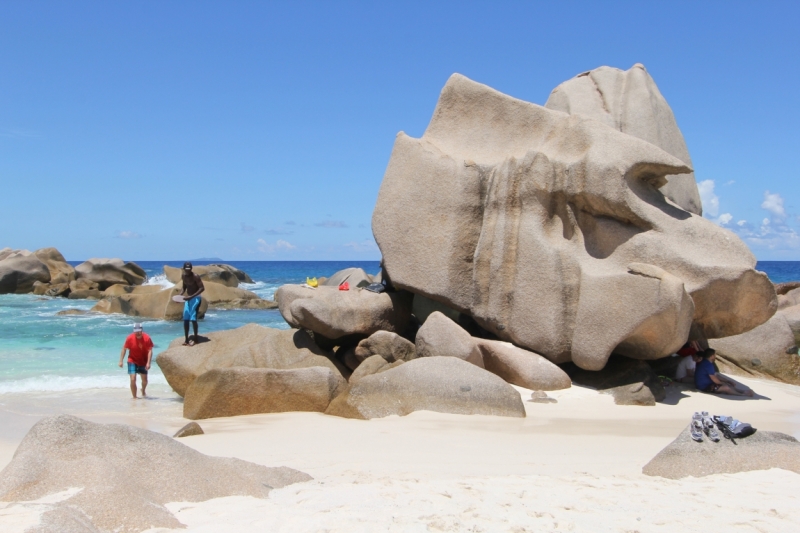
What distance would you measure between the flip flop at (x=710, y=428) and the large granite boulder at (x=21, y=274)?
33.3m

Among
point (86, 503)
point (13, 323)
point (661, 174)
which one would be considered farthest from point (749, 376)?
point (13, 323)

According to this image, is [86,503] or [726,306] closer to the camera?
[86,503]

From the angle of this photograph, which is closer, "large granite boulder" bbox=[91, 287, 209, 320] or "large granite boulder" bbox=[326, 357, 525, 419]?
"large granite boulder" bbox=[326, 357, 525, 419]

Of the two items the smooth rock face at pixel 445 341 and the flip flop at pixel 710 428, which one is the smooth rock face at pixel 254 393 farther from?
the flip flop at pixel 710 428

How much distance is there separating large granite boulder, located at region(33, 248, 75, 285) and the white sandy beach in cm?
2853

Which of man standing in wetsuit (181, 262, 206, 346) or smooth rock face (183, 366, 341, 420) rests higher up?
man standing in wetsuit (181, 262, 206, 346)

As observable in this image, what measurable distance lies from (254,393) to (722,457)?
477 centimetres

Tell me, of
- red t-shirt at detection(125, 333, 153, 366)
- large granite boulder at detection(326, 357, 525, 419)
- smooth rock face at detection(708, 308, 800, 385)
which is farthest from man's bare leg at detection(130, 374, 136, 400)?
smooth rock face at detection(708, 308, 800, 385)

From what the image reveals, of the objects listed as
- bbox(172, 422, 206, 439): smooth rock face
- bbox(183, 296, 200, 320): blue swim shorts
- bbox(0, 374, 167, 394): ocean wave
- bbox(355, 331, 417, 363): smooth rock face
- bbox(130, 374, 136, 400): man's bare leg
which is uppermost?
bbox(183, 296, 200, 320): blue swim shorts

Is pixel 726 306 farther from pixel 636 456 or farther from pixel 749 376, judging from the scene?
pixel 636 456

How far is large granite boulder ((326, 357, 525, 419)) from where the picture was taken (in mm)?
7332

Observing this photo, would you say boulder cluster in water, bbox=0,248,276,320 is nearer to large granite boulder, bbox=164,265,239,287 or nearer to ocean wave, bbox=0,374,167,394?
large granite boulder, bbox=164,265,239,287

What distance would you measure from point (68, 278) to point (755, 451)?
3377cm

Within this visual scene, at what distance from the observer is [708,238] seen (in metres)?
8.79
